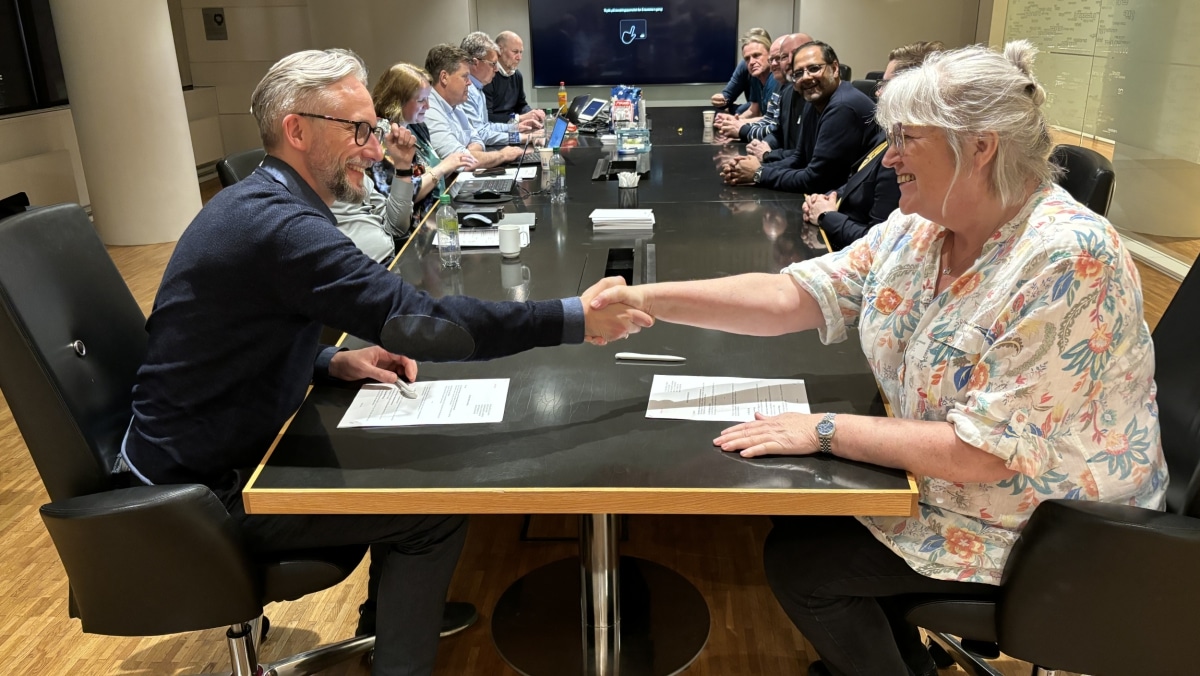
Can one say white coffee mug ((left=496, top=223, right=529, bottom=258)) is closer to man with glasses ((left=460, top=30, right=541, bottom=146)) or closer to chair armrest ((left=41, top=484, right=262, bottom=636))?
chair armrest ((left=41, top=484, right=262, bottom=636))

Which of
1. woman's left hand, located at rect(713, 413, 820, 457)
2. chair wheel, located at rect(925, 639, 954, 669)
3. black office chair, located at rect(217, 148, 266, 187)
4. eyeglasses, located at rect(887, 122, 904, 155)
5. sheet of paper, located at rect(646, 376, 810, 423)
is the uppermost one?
eyeglasses, located at rect(887, 122, 904, 155)

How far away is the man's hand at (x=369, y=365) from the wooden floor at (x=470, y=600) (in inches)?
29.8

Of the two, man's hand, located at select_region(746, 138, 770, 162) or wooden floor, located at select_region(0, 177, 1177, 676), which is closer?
wooden floor, located at select_region(0, 177, 1177, 676)

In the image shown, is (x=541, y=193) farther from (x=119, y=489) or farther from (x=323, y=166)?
(x=119, y=489)

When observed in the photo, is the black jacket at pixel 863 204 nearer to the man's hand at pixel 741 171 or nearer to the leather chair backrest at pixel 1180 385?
the man's hand at pixel 741 171

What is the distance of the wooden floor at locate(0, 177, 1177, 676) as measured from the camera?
213 cm

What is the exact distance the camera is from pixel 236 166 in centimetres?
267

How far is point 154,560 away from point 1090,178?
2.15 metres

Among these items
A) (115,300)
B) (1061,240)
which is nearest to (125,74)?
(115,300)

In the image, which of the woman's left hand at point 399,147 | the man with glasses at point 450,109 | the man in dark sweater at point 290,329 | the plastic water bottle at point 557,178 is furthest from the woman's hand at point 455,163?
the man in dark sweater at point 290,329

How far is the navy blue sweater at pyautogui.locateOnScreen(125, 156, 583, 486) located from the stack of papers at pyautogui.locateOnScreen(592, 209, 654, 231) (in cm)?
147

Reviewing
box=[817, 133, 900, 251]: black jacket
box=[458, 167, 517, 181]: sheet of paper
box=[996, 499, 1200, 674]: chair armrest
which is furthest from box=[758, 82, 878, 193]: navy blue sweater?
box=[996, 499, 1200, 674]: chair armrest

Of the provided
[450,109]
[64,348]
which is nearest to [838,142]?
[450,109]

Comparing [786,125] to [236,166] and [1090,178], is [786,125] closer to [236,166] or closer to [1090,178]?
[1090,178]
